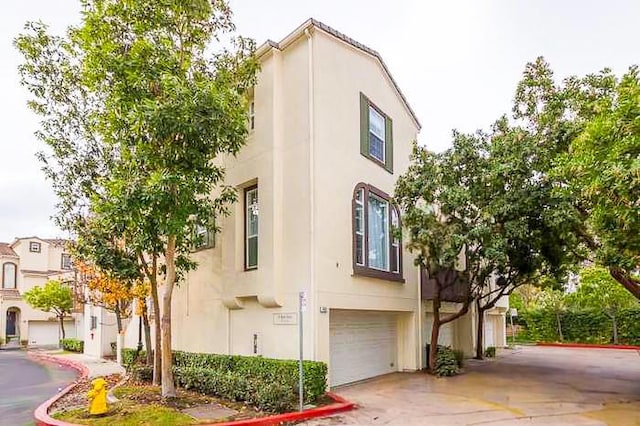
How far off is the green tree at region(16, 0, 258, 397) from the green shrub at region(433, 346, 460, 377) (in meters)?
8.52

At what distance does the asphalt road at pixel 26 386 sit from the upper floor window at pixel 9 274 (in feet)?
70.9

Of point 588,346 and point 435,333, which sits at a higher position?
point 435,333

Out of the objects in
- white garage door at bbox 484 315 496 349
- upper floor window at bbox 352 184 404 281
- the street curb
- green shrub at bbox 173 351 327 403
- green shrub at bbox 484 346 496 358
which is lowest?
green shrub at bbox 484 346 496 358

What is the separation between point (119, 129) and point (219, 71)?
2.78 meters

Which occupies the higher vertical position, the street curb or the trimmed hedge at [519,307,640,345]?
A: the street curb

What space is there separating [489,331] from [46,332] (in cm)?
3705

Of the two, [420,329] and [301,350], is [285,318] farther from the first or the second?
[420,329]

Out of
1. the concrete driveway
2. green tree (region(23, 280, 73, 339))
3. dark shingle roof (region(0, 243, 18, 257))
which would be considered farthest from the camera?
dark shingle roof (region(0, 243, 18, 257))

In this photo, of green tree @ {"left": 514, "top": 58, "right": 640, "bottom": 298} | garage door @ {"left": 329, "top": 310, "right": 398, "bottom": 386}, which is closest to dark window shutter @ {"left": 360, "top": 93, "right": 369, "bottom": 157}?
green tree @ {"left": 514, "top": 58, "right": 640, "bottom": 298}

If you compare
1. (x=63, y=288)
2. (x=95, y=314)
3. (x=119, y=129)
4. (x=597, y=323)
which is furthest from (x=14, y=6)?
(x=597, y=323)

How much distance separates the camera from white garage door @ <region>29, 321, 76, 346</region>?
141ft

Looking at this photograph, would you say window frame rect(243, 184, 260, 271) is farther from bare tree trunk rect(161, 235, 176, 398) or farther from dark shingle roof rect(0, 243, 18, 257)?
dark shingle roof rect(0, 243, 18, 257)

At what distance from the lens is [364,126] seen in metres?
15.1

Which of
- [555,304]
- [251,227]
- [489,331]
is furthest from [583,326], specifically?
[251,227]
